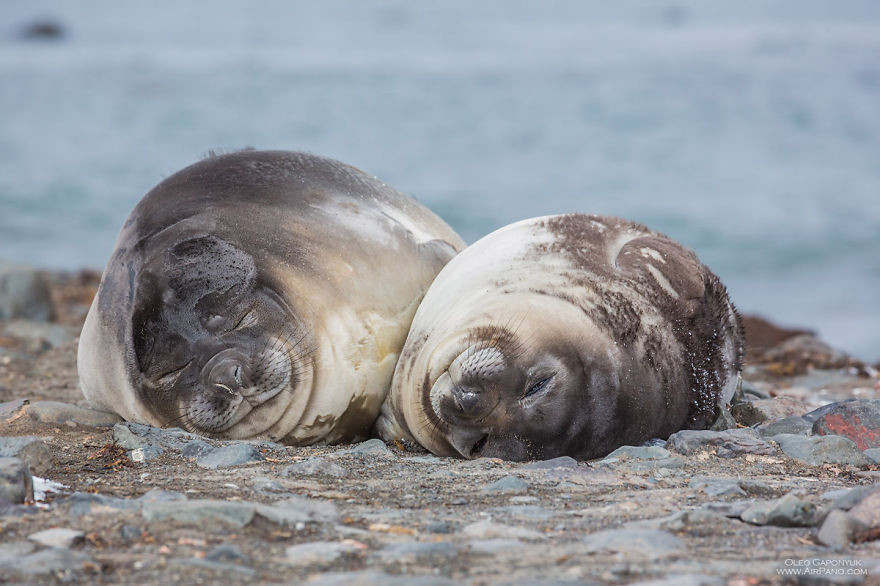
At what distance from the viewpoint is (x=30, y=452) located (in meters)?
3.51

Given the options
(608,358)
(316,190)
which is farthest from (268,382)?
(608,358)

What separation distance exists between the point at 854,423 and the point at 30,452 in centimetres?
316

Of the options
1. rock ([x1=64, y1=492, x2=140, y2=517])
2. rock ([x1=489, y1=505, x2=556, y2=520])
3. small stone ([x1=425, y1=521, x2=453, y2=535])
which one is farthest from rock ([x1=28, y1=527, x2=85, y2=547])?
rock ([x1=489, y1=505, x2=556, y2=520])

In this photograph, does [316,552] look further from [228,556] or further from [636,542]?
[636,542]

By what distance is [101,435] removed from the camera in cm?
436

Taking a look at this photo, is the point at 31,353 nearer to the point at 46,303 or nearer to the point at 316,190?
the point at 46,303

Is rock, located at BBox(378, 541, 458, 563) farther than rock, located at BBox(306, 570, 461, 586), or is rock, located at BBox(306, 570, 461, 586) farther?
rock, located at BBox(378, 541, 458, 563)

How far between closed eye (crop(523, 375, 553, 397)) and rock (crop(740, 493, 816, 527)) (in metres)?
0.99

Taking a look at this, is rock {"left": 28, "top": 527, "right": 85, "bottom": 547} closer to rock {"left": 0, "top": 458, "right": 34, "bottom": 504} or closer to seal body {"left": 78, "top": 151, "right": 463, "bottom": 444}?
rock {"left": 0, "top": 458, "right": 34, "bottom": 504}

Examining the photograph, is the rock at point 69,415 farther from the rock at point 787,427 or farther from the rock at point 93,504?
the rock at point 787,427

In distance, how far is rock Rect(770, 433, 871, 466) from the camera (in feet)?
13.3

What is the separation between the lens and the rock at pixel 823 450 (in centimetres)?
405

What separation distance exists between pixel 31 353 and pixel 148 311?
3333 mm

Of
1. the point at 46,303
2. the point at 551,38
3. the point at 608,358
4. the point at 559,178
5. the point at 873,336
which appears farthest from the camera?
the point at 551,38
